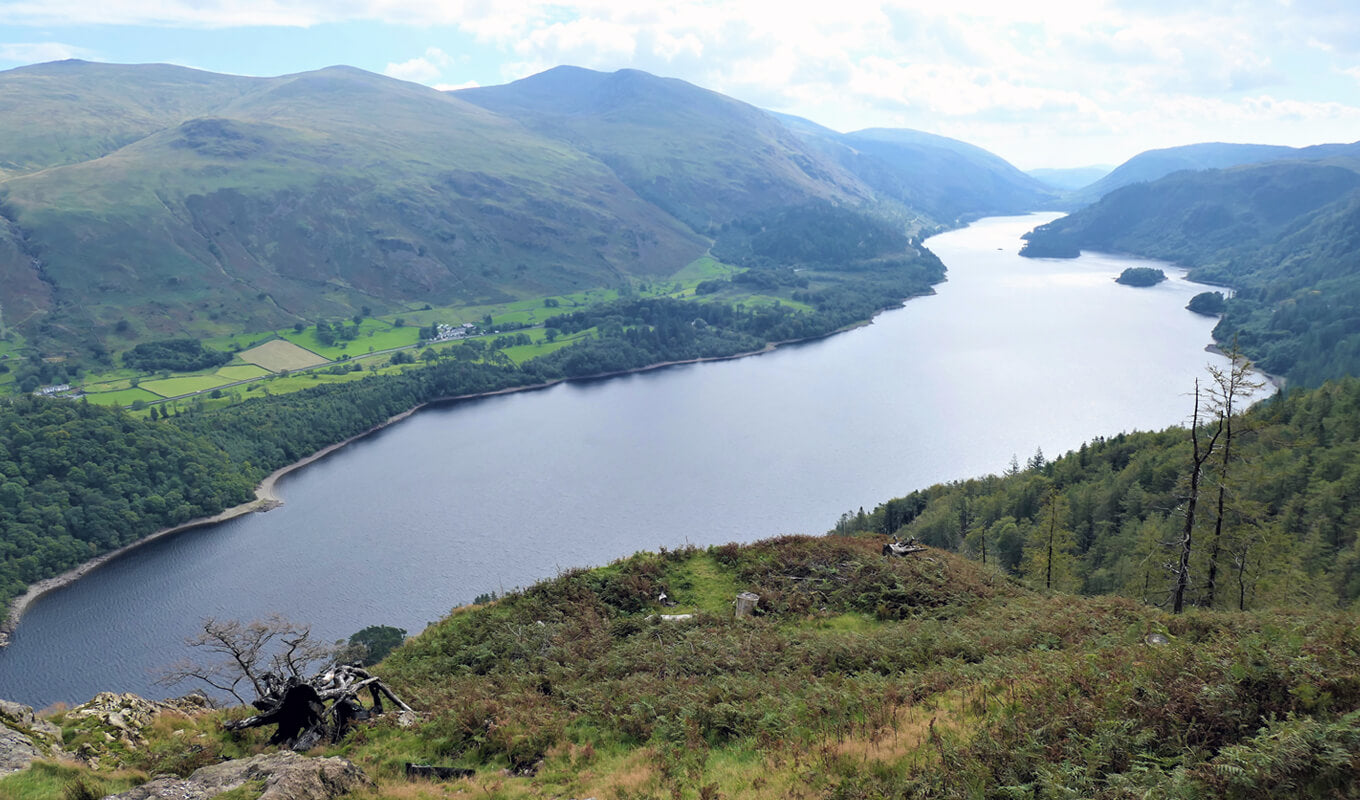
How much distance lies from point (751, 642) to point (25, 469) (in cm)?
13243

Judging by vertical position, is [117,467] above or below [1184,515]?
below

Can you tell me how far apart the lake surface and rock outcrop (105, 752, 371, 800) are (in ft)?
155

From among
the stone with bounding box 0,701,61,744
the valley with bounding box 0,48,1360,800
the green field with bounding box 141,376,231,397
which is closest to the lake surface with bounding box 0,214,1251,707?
the valley with bounding box 0,48,1360,800

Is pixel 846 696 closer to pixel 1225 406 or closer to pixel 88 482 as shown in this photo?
pixel 1225 406

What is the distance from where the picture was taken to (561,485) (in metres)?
128

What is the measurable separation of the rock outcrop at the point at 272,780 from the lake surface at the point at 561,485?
155 ft

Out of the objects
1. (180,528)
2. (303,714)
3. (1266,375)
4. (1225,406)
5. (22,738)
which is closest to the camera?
(22,738)

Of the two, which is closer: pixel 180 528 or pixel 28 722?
pixel 28 722

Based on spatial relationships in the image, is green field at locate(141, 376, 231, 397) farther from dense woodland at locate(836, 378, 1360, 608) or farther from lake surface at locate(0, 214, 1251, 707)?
dense woodland at locate(836, 378, 1360, 608)

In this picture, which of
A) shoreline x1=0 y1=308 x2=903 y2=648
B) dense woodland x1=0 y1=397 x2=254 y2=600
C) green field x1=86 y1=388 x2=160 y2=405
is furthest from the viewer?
green field x1=86 y1=388 x2=160 y2=405

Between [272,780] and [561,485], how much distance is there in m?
113

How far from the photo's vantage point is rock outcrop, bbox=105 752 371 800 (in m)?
15.4

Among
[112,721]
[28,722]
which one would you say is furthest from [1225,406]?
[28,722]

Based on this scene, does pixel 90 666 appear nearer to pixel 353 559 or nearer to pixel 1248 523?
pixel 353 559
